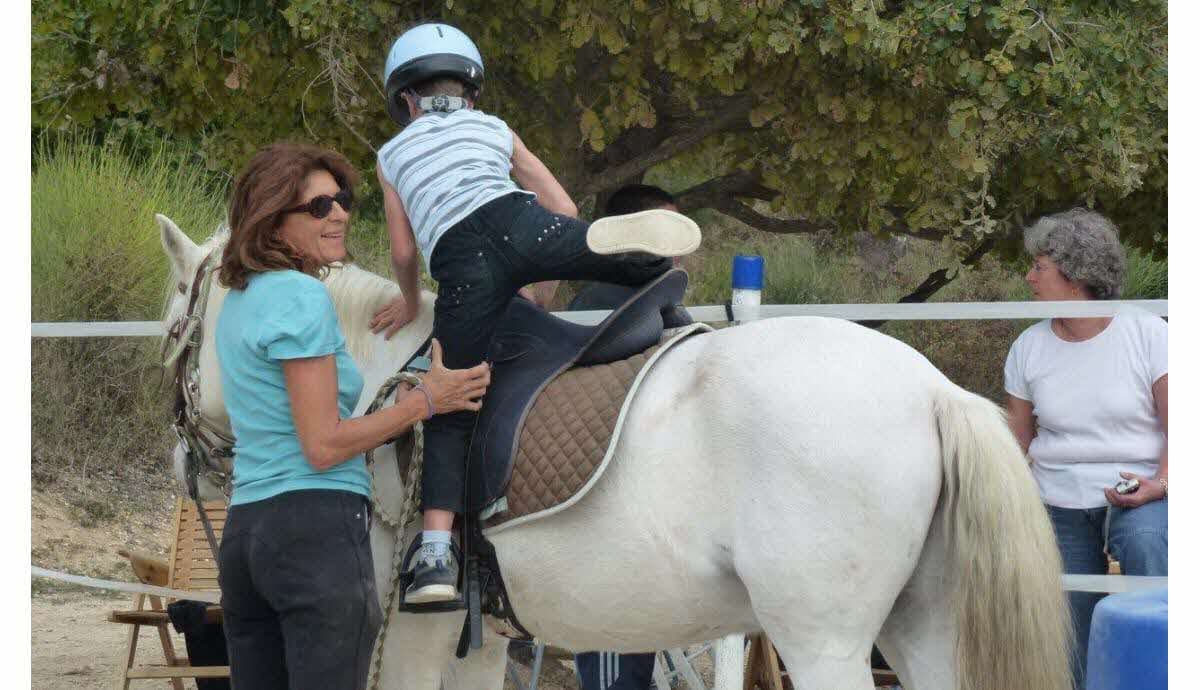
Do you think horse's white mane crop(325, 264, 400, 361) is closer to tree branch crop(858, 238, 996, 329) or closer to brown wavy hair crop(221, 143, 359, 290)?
brown wavy hair crop(221, 143, 359, 290)

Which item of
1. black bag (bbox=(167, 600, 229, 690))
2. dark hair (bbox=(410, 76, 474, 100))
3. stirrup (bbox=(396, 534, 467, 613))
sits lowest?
black bag (bbox=(167, 600, 229, 690))

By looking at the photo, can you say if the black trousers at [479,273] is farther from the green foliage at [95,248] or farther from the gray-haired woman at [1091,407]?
the green foliage at [95,248]

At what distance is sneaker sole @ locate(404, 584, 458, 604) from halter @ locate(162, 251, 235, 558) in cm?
76

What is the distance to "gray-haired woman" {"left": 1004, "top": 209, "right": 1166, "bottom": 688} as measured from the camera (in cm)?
364

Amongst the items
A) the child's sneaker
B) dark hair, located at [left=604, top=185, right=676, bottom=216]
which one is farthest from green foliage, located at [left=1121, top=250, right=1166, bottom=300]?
the child's sneaker

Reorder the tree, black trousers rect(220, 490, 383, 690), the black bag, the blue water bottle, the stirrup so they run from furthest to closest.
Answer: the tree < the black bag < the blue water bottle < the stirrup < black trousers rect(220, 490, 383, 690)

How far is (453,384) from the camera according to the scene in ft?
9.34

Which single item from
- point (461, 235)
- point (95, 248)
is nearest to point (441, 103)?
point (461, 235)

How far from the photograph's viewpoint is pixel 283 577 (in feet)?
8.18

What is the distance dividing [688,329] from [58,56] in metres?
5.21

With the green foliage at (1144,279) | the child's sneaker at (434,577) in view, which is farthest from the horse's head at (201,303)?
the green foliage at (1144,279)

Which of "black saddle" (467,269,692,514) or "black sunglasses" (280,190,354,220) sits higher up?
"black sunglasses" (280,190,354,220)

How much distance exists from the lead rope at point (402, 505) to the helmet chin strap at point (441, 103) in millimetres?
675
